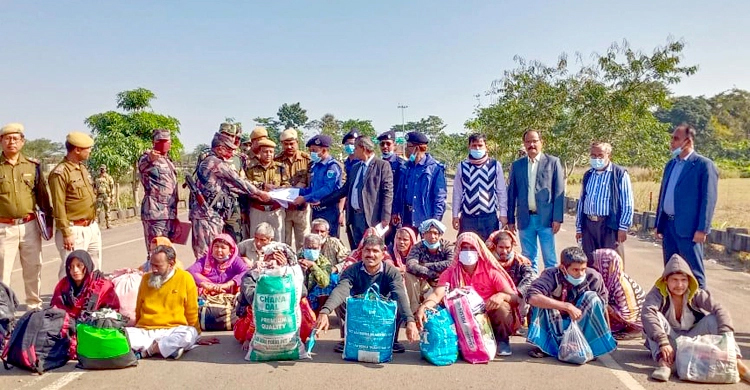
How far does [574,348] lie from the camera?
5.00 metres

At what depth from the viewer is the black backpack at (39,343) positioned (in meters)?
4.82

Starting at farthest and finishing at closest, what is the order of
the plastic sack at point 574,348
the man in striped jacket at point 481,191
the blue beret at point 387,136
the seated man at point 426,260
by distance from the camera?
1. the blue beret at point 387,136
2. the man in striped jacket at point 481,191
3. the seated man at point 426,260
4. the plastic sack at point 574,348

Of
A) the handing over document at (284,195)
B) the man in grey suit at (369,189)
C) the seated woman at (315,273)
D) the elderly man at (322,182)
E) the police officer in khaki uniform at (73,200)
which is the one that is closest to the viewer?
the seated woman at (315,273)

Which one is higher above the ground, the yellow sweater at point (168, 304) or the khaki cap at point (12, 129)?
the khaki cap at point (12, 129)

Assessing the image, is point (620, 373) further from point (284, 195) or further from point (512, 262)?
point (284, 195)

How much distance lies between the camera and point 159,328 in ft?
17.8

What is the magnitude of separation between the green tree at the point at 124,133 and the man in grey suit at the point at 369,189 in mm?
14619

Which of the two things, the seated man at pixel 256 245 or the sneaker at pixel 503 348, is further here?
the seated man at pixel 256 245

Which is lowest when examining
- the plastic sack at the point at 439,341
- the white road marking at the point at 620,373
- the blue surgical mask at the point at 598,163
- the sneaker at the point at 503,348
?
the white road marking at the point at 620,373

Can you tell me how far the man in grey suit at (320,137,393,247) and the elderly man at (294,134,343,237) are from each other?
15.1 inches

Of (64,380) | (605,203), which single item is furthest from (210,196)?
(605,203)

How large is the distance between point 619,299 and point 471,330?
1.70 metres

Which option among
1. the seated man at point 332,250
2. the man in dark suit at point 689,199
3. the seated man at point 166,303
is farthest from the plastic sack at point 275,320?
the man in dark suit at point 689,199

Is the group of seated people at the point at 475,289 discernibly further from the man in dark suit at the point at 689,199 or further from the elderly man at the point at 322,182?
the elderly man at the point at 322,182
